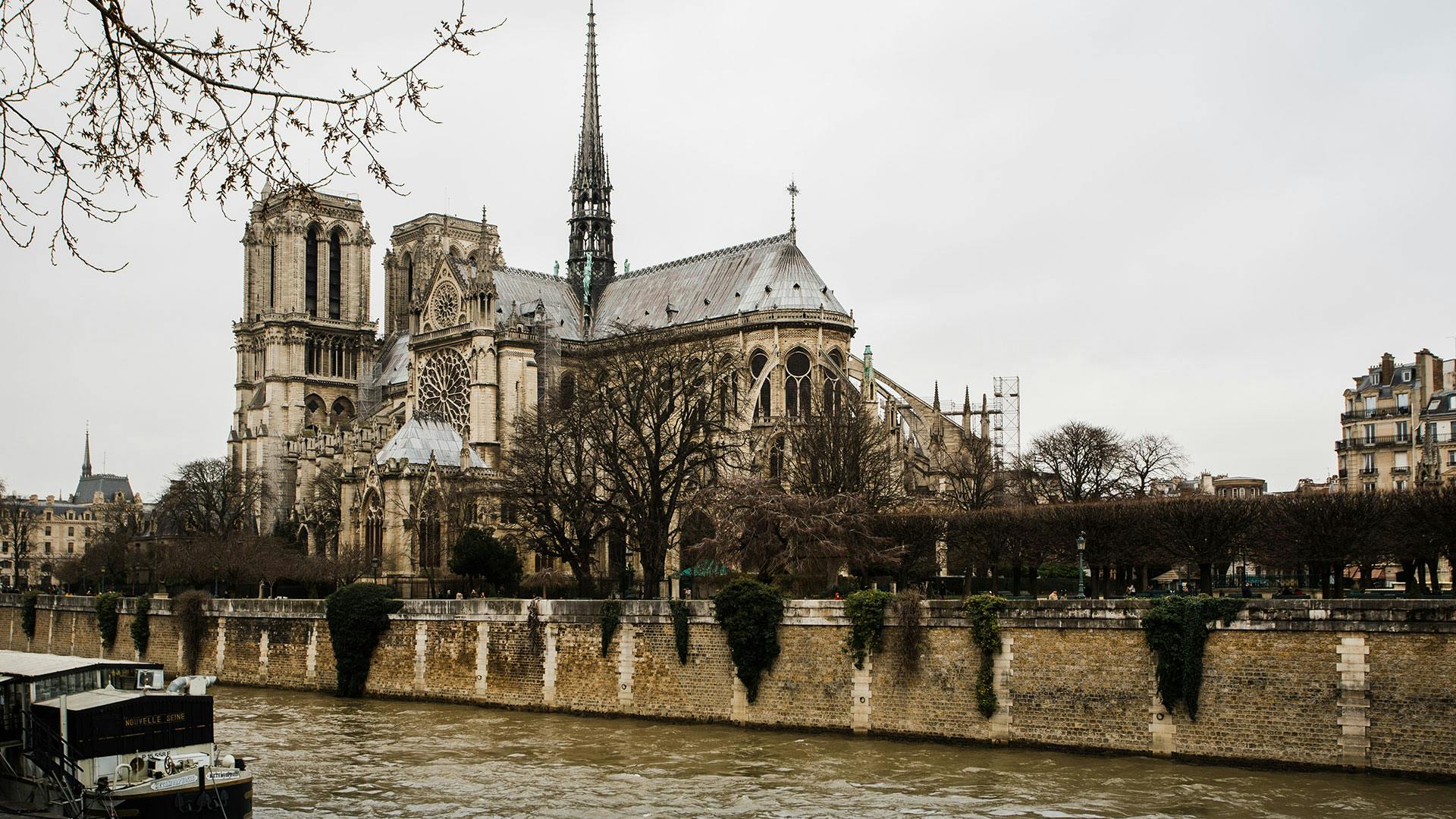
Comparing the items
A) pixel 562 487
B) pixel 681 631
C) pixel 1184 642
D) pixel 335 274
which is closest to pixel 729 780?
pixel 681 631

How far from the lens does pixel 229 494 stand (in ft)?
247

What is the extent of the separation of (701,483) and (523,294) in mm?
28543

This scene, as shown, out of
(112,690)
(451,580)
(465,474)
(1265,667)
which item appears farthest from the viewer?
(465,474)

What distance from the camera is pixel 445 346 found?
224 feet

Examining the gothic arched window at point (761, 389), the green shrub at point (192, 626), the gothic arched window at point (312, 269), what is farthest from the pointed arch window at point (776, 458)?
the gothic arched window at point (312, 269)

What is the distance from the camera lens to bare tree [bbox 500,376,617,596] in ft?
142

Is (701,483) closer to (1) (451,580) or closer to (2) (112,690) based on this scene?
(1) (451,580)

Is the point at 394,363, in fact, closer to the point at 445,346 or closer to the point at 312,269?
the point at 312,269

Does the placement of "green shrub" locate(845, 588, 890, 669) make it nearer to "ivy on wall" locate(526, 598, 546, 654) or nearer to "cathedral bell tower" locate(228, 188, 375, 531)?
"ivy on wall" locate(526, 598, 546, 654)

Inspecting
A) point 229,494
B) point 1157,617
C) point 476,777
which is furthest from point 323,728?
point 229,494

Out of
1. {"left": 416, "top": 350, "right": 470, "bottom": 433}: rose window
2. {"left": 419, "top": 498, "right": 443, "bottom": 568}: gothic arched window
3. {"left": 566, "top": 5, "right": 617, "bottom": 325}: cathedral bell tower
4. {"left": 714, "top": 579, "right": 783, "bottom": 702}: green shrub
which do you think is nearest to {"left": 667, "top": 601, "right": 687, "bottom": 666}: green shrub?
{"left": 714, "top": 579, "right": 783, "bottom": 702}: green shrub

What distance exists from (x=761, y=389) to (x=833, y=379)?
3.04m

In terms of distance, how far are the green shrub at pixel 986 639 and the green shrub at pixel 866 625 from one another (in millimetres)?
1941

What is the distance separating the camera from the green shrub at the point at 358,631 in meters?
38.3
